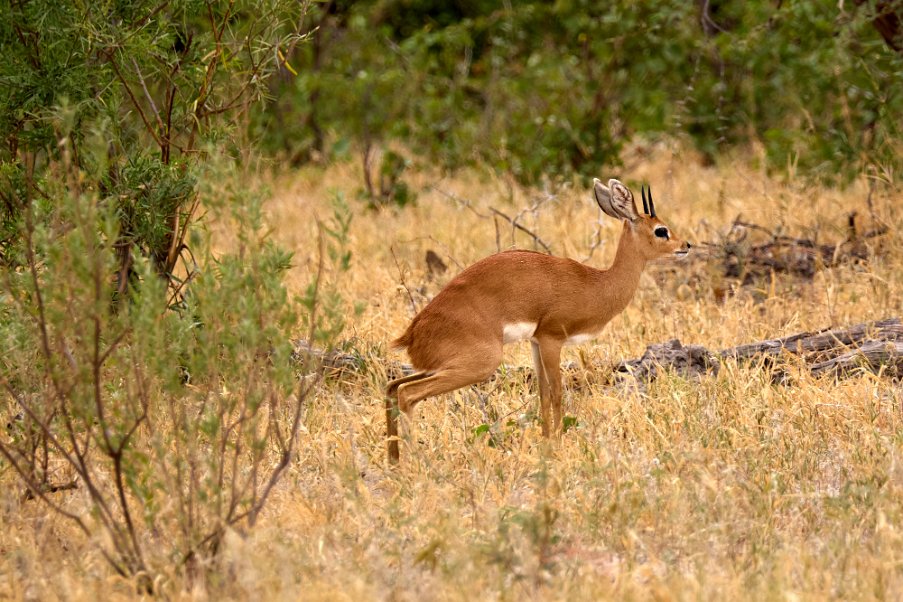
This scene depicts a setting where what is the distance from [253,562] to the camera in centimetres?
364

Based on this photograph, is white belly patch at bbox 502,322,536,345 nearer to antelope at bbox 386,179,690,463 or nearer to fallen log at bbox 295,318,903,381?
antelope at bbox 386,179,690,463

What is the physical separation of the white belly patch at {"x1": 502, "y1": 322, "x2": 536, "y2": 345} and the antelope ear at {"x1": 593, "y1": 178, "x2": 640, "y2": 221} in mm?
780

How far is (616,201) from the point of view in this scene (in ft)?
18.2

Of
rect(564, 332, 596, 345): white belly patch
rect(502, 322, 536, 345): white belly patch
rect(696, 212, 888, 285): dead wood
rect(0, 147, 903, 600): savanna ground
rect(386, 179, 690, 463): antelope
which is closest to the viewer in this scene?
rect(0, 147, 903, 600): savanna ground

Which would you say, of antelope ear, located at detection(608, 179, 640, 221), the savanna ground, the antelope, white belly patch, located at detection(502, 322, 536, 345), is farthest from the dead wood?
white belly patch, located at detection(502, 322, 536, 345)

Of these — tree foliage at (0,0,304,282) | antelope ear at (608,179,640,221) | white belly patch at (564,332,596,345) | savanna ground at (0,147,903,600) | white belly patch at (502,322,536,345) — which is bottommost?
savanna ground at (0,147,903,600)

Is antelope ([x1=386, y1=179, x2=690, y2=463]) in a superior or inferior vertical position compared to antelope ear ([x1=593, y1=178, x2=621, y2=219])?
inferior

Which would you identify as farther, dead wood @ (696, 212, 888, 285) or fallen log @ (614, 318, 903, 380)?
dead wood @ (696, 212, 888, 285)

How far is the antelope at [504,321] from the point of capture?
4.86 m

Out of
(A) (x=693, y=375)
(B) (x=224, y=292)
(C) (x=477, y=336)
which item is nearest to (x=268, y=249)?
(B) (x=224, y=292)

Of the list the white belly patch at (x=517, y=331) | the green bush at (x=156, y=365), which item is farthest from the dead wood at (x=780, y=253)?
the green bush at (x=156, y=365)

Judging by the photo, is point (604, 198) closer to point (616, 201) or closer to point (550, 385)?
point (616, 201)

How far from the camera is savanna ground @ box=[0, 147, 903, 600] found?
362 cm

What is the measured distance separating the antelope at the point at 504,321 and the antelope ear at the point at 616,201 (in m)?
0.07
